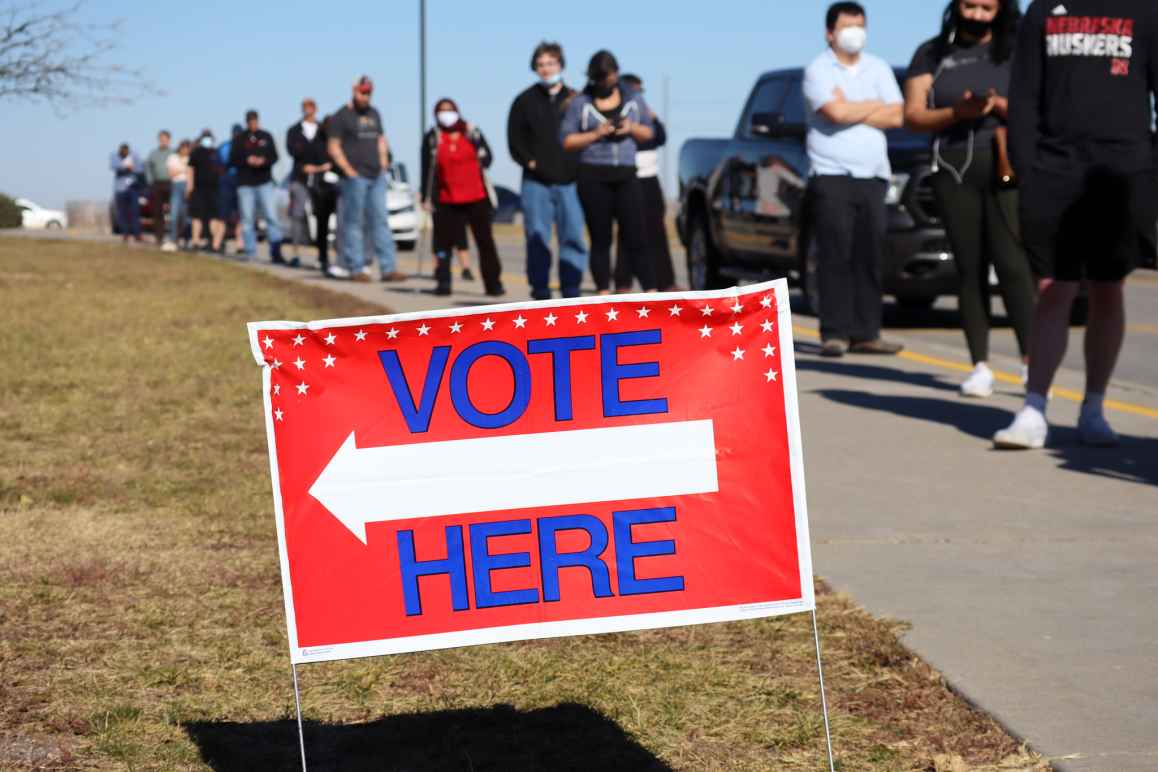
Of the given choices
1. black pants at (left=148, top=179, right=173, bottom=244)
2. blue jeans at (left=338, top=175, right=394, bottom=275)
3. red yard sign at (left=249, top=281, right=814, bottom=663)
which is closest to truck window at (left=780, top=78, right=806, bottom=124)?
blue jeans at (left=338, top=175, right=394, bottom=275)

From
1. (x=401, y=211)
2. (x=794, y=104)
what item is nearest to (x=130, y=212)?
(x=401, y=211)

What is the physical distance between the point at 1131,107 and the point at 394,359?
4.52 meters

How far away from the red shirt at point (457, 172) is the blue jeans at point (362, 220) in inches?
79.4

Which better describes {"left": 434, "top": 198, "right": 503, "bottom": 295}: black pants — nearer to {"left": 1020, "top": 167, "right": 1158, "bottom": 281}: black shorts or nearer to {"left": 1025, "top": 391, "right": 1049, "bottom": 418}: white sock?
{"left": 1025, "top": 391, "right": 1049, "bottom": 418}: white sock

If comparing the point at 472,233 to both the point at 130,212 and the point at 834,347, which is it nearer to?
the point at 834,347

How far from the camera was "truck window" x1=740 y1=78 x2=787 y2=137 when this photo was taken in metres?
14.6

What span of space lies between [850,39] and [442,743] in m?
7.59

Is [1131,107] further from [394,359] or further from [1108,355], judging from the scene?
[394,359]

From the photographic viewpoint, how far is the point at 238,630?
4.72 metres

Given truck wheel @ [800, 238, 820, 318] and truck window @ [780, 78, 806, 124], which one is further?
truck window @ [780, 78, 806, 124]

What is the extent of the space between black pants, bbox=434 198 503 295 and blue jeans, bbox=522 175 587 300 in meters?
2.30

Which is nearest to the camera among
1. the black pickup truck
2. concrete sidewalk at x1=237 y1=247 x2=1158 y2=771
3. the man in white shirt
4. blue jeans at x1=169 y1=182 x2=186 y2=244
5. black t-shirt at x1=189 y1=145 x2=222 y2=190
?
concrete sidewalk at x1=237 y1=247 x2=1158 y2=771

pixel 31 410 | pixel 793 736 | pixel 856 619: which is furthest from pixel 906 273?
pixel 793 736

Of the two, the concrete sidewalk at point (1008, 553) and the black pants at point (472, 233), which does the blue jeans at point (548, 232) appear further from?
the concrete sidewalk at point (1008, 553)
